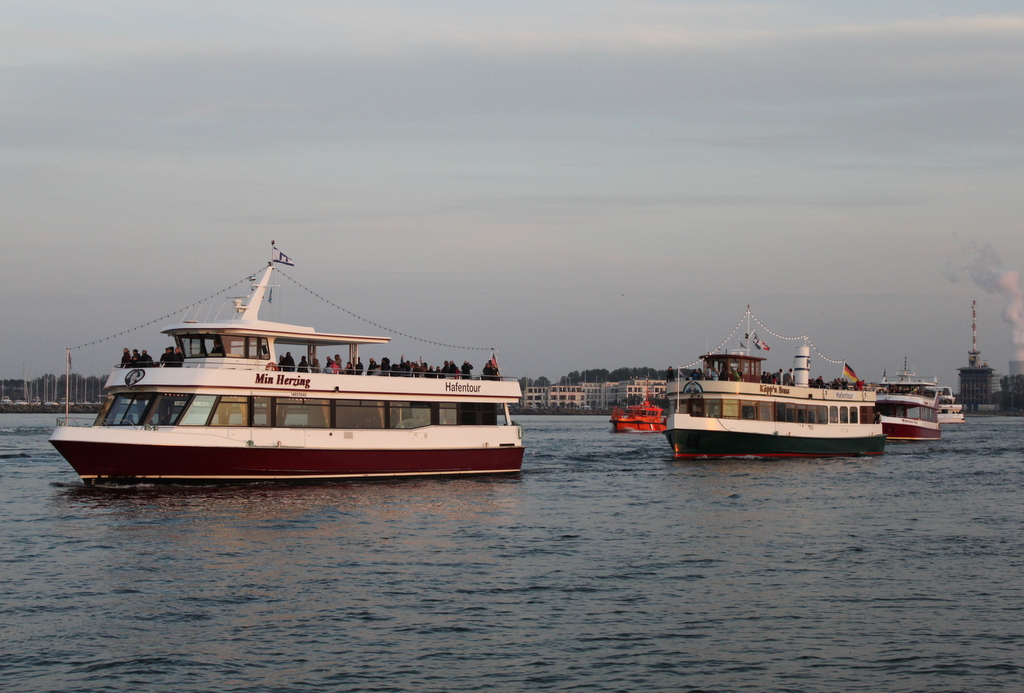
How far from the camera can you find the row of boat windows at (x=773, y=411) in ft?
185

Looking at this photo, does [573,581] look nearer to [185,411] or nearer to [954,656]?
[954,656]

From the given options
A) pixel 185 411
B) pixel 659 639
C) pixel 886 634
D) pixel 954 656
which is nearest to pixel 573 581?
pixel 659 639

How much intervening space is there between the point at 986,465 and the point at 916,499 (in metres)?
22.1

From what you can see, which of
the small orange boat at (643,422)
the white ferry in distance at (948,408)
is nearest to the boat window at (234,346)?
the small orange boat at (643,422)

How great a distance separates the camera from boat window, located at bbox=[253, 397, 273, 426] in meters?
36.8

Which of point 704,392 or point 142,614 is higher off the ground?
point 704,392

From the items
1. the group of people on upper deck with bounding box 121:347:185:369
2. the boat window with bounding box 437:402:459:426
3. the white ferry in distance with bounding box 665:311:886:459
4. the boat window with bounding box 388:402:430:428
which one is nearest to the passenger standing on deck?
the group of people on upper deck with bounding box 121:347:185:369

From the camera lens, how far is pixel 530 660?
625 inches

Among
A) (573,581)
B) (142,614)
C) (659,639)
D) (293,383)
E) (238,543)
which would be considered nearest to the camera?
(659,639)

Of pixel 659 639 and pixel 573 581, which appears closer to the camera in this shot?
pixel 659 639

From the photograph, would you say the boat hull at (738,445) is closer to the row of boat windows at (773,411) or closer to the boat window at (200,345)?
the row of boat windows at (773,411)

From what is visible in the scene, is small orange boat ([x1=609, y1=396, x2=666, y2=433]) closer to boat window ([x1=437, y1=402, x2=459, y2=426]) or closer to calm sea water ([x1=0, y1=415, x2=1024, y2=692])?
boat window ([x1=437, y1=402, x2=459, y2=426])

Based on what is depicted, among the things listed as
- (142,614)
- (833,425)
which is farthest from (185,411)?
(833,425)

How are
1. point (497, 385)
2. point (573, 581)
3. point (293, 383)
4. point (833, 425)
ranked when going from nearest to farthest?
1. point (573, 581)
2. point (293, 383)
3. point (497, 385)
4. point (833, 425)
